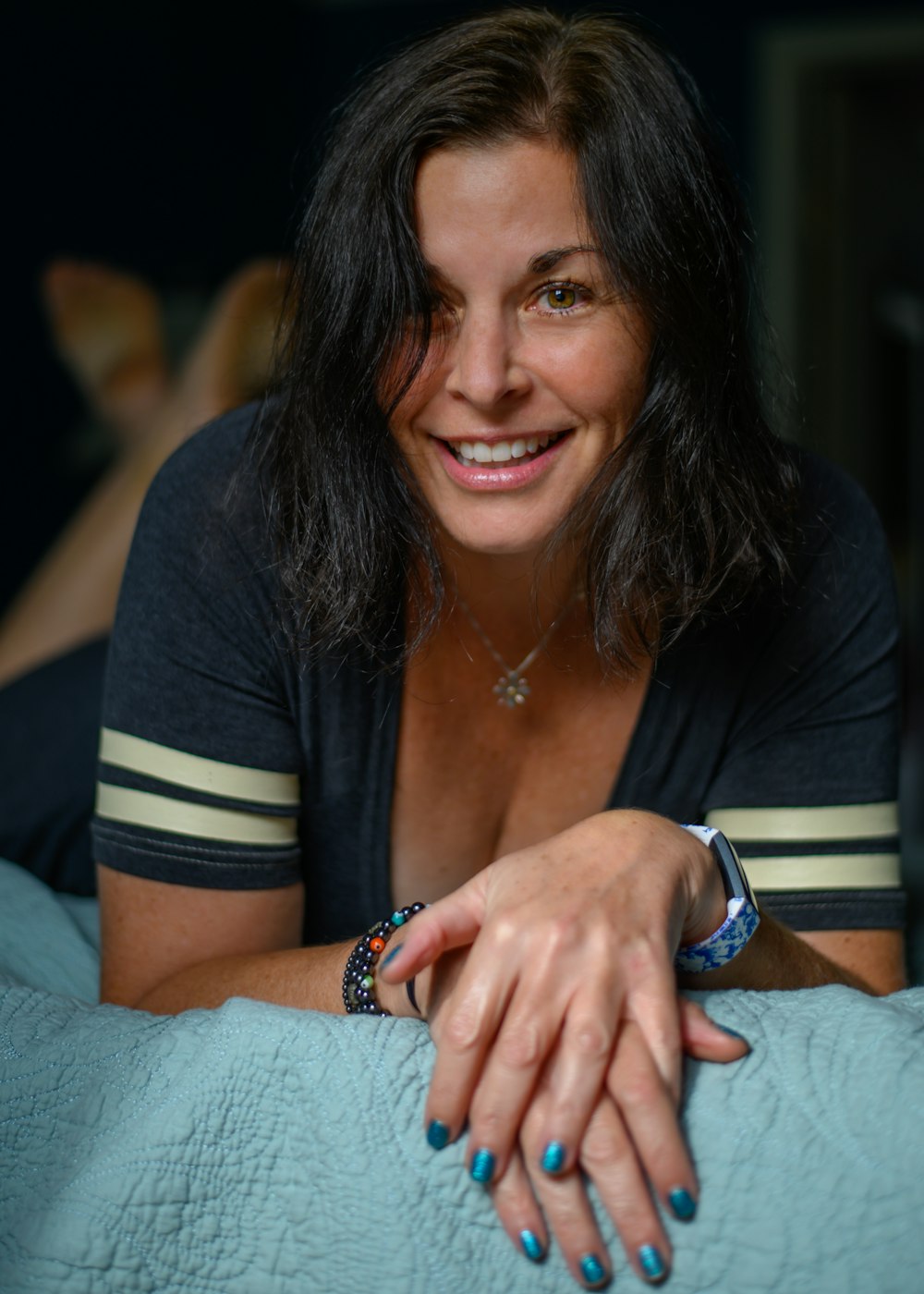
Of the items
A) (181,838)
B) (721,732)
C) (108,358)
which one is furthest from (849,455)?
(181,838)

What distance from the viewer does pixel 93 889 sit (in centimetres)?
142

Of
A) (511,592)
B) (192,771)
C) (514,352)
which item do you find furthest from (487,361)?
(192,771)

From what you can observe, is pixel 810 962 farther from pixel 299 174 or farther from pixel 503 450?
pixel 299 174

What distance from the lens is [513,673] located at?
1.20m

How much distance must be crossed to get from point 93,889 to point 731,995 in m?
0.84

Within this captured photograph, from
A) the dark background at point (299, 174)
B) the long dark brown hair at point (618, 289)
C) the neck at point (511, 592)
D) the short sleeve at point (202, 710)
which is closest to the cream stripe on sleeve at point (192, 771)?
the short sleeve at point (202, 710)

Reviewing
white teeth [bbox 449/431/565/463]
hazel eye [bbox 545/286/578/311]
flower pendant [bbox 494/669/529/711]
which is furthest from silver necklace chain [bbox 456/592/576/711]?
hazel eye [bbox 545/286/578/311]

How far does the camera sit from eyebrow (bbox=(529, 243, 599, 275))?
0.94 meters

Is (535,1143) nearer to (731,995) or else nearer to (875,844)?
(731,995)

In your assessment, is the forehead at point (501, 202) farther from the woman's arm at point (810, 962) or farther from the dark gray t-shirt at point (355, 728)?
the woman's arm at point (810, 962)

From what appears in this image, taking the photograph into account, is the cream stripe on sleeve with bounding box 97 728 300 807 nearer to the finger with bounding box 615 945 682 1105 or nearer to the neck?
the neck

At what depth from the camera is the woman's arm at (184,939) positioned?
39.1 inches

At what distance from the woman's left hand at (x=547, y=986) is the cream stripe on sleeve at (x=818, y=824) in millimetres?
355

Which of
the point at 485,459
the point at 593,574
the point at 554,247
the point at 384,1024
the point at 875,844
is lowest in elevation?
the point at 875,844
